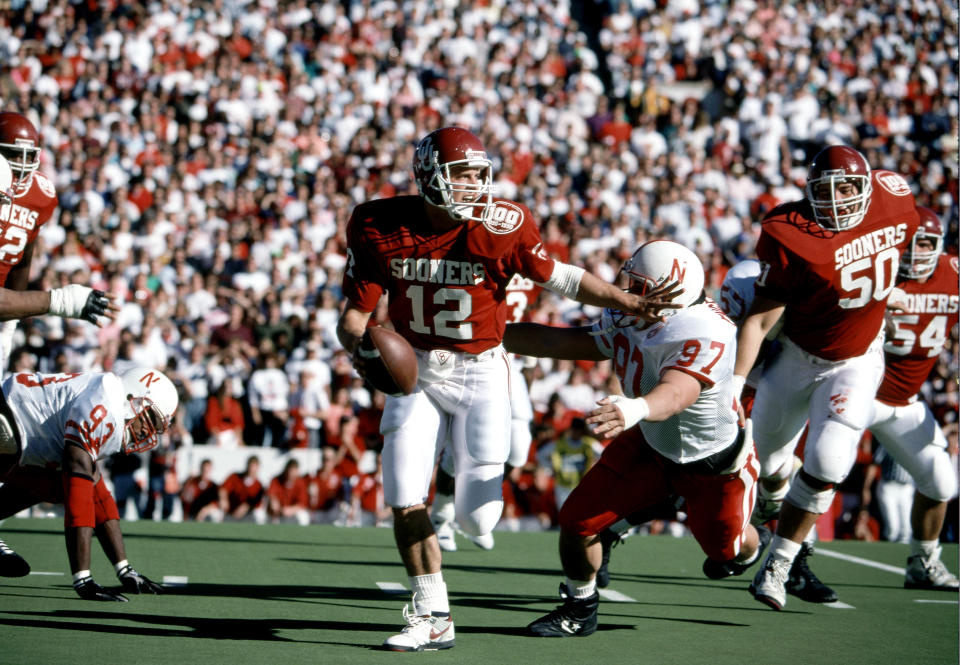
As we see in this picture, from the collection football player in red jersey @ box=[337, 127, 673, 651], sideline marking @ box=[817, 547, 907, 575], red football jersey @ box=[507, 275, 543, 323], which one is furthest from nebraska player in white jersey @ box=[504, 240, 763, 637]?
sideline marking @ box=[817, 547, 907, 575]

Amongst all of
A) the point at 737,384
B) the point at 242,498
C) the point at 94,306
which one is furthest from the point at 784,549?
the point at 242,498

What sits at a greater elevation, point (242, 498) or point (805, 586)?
point (805, 586)

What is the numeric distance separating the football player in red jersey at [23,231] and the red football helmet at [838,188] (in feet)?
10.3

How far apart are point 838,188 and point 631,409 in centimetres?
210

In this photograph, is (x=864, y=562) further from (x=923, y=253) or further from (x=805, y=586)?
(x=923, y=253)

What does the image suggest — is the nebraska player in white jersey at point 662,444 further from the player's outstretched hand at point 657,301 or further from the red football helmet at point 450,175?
the red football helmet at point 450,175

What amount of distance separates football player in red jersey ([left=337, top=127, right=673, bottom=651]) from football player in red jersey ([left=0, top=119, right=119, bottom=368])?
1.25 meters

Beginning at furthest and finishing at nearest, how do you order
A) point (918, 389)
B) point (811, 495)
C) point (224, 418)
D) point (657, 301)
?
point (224, 418)
point (918, 389)
point (811, 495)
point (657, 301)

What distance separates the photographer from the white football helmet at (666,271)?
4.53 meters

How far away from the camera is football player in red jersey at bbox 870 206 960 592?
6340 millimetres

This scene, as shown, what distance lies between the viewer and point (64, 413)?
522cm

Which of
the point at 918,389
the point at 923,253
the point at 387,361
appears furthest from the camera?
the point at 918,389

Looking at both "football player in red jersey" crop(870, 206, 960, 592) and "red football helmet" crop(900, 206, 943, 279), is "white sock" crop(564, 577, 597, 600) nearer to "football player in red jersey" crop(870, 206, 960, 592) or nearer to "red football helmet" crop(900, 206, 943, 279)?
"football player in red jersey" crop(870, 206, 960, 592)

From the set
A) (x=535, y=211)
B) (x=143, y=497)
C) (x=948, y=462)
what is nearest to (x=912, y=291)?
(x=948, y=462)
